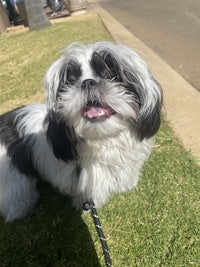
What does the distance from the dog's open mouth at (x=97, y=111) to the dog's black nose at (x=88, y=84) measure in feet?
0.30

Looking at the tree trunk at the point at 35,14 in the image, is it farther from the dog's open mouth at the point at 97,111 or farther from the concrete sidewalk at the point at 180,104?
the dog's open mouth at the point at 97,111

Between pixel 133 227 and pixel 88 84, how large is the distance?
124 cm

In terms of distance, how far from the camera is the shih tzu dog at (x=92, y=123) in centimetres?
181

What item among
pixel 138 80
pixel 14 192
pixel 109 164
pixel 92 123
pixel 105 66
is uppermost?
pixel 105 66

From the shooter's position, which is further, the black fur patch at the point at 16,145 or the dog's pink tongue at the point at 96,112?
the black fur patch at the point at 16,145

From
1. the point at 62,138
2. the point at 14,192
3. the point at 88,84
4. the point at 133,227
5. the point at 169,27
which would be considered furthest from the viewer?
the point at 169,27

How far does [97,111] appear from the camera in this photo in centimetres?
184

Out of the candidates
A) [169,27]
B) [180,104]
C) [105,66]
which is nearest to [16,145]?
[105,66]

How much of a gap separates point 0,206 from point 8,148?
1.76 ft

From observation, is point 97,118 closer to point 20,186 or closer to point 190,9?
point 20,186

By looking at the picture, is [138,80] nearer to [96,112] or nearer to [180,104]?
[96,112]

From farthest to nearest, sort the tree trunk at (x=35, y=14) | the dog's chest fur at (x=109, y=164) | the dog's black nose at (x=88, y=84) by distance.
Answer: the tree trunk at (x=35, y=14)
the dog's chest fur at (x=109, y=164)
the dog's black nose at (x=88, y=84)

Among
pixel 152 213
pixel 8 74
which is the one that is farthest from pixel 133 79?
pixel 8 74

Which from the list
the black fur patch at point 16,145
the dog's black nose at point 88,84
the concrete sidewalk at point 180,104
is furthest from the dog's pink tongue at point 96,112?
the concrete sidewalk at point 180,104
